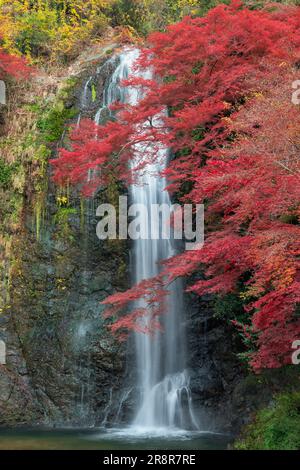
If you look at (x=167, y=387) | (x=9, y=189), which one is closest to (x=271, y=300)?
(x=167, y=387)

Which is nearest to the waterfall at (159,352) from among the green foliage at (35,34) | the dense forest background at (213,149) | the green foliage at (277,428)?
the dense forest background at (213,149)

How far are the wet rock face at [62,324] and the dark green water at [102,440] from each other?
48.4 inches

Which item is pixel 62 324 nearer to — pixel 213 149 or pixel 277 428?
pixel 213 149

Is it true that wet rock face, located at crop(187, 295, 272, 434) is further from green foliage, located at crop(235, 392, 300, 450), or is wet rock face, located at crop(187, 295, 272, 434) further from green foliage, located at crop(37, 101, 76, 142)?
green foliage, located at crop(37, 101, 76, 142)

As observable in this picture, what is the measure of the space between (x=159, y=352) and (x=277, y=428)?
5.42 metres

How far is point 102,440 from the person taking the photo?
32.7 feet

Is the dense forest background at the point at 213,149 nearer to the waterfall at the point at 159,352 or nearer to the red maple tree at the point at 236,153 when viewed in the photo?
the red maple tree at the point at 236,153

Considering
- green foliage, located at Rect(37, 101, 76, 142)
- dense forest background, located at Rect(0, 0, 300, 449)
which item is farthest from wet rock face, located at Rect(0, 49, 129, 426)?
green foliage, located at Rect(37, 101, 76, 142)

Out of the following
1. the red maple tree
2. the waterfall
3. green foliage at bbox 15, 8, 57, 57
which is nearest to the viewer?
the red maple tree

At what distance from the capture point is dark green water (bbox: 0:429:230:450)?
30.4 feet

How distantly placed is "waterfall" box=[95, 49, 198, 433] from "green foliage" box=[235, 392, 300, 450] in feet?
10.2

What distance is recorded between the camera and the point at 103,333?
12.9m

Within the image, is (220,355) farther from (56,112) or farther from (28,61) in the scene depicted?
(28,61)
